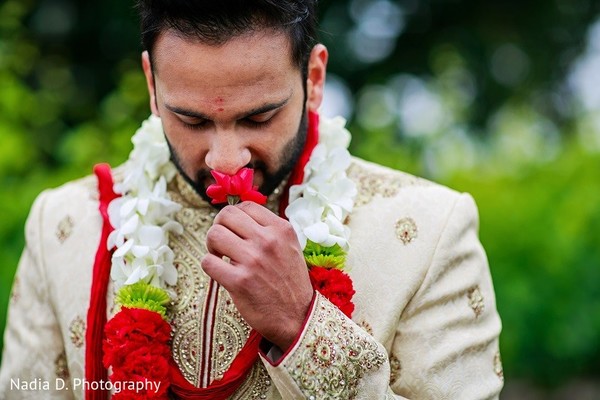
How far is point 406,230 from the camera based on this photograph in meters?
3.04

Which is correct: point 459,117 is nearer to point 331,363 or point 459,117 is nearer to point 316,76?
point 316,76

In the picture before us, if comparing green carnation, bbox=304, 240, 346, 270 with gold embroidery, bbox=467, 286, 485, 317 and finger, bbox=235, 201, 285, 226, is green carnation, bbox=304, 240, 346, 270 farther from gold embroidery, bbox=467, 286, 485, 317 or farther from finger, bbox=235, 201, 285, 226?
gold embroidery, bbox=467, 286, 485, 317

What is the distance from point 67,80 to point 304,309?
5.39 meters

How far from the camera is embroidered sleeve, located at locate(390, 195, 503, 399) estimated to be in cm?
284

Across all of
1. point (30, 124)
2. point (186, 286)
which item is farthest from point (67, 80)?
point (186, 286)

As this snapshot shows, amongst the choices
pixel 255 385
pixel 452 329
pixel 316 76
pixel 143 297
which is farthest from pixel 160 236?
pixel 452 329

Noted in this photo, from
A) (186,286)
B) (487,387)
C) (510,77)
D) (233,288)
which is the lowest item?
(510,77)

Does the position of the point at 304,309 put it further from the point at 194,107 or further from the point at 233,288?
the point at 194,107

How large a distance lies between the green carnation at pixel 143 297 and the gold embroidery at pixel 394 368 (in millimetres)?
662

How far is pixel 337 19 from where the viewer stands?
28.0 ft

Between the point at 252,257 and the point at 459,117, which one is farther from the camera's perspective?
the point at 459,117

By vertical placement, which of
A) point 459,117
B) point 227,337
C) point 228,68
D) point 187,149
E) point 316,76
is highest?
point 228,68

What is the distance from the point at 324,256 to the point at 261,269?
30 cm

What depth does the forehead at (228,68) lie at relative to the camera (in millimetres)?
2676
